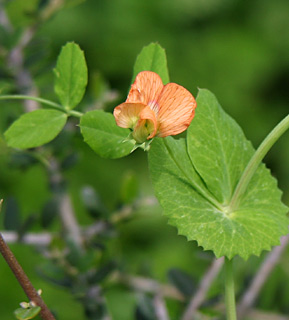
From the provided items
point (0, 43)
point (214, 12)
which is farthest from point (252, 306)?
point (214, 12)

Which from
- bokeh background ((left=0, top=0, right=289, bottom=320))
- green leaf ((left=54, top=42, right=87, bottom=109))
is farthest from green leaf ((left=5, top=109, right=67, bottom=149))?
bokeh background ((left=0, top=0, right=289, bottom=320))

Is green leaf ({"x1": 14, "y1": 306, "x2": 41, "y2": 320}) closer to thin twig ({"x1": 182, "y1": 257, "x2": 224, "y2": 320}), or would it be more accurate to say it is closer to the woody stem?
the woody stem

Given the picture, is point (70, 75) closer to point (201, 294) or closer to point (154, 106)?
point (154, 106)

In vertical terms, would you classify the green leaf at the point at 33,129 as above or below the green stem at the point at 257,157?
above

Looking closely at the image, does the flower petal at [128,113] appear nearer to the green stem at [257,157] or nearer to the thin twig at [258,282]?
the green stem at [257,157]

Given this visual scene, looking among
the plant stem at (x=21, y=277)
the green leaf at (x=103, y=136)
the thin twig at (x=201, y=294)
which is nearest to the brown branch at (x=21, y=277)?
the plant stem at (x=21, y=277)

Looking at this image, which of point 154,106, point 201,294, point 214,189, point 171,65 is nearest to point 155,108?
point 154,106

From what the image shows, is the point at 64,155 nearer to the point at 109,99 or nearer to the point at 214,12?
the point at 109,99
